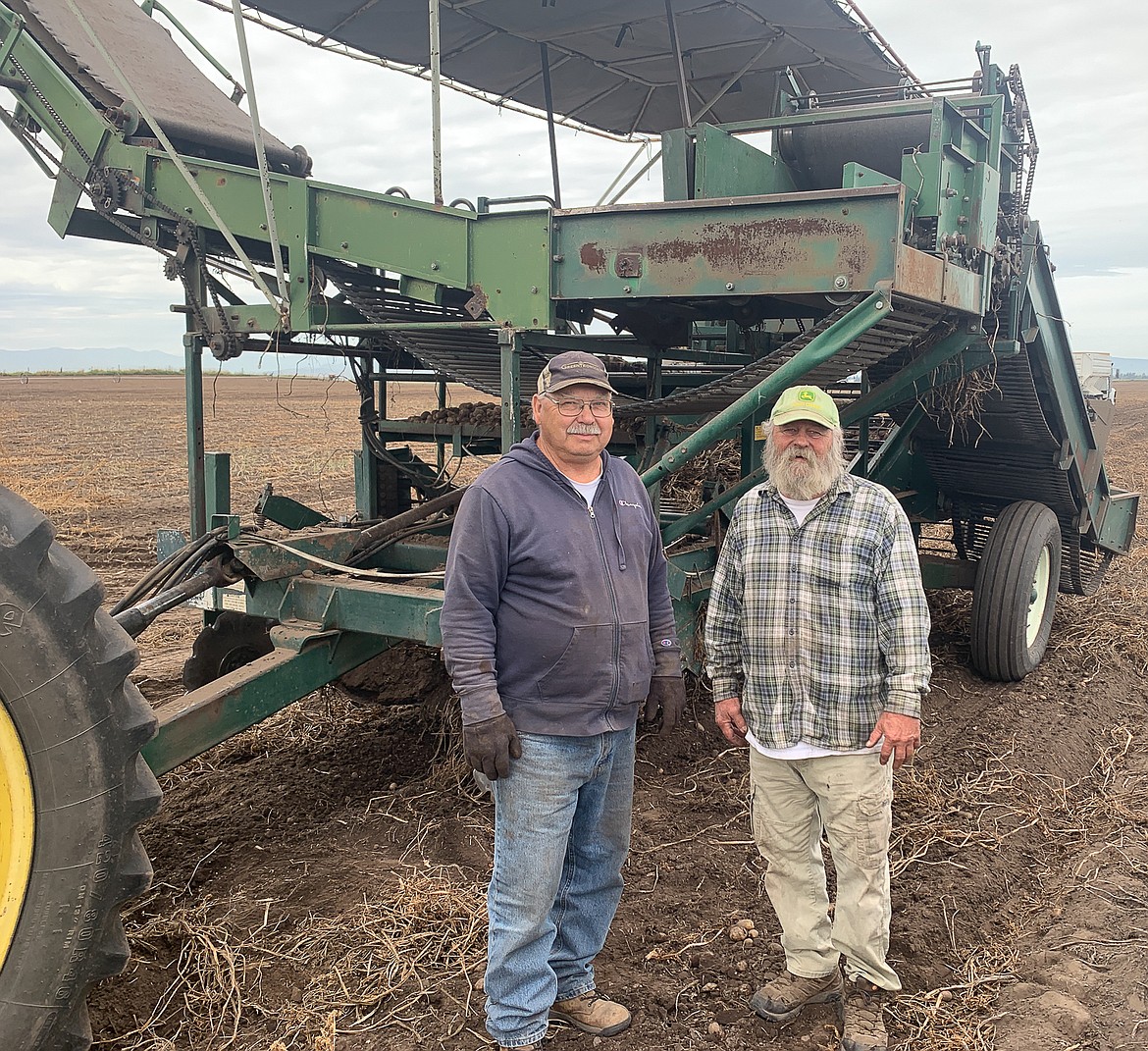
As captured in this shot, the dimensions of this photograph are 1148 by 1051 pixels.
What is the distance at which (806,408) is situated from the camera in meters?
2.91

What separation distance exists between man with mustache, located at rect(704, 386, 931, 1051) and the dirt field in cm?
21

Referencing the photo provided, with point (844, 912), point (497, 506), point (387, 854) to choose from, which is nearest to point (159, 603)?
point (387, 854)

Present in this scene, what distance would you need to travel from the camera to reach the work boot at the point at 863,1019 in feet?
9.16

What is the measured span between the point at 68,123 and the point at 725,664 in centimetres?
378

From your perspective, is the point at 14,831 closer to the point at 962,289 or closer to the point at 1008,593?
the point at 962,289

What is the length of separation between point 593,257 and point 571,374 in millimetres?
1514

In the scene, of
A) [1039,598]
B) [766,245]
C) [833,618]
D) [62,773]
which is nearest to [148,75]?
[766,245]

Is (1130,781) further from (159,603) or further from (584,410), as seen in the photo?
(159,603)

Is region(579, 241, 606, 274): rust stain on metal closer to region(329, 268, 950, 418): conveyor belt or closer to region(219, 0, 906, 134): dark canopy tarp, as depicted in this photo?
region(329, 268, 950, 418): conveyor belt

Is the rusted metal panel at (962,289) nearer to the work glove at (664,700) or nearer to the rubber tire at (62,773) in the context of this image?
the work glove at (664,700)

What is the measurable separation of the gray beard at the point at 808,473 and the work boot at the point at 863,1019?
138cm

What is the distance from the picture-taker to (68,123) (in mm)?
4641

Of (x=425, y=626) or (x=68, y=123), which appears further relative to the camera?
(x=68, y=123)

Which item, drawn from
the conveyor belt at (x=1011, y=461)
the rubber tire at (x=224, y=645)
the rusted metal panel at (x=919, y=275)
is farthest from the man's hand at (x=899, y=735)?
the conveyor belt at (x=1011, y=461)
